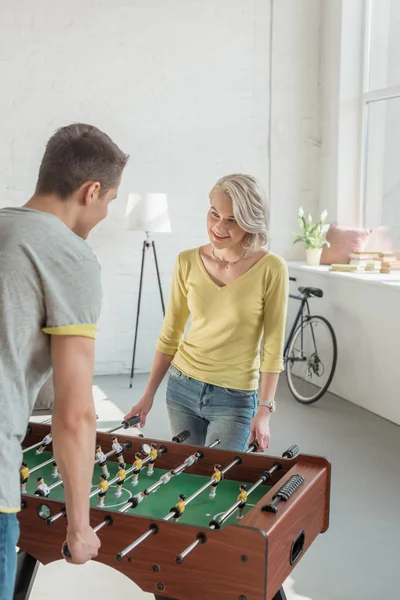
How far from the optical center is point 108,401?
216 inches

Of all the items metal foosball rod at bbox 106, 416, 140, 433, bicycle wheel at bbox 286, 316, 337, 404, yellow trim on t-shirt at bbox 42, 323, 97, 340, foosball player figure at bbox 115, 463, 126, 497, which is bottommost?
bicycle wheel at bbox 286, 316, 337, 404

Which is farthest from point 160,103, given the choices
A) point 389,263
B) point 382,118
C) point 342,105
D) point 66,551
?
point 66,551

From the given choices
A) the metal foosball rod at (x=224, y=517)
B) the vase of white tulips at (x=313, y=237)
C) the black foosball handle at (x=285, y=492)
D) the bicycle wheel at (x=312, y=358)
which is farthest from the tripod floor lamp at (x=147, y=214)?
the black foosball handle at (x=285, y=492)

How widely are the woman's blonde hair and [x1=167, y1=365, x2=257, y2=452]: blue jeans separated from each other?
0.55 meters

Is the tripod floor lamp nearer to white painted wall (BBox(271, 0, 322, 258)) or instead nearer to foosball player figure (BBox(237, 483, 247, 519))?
white painted wall (BBox(271, 0, 322, 258))

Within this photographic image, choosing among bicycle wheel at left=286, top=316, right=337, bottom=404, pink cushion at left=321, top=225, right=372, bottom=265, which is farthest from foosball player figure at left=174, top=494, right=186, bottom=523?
pink cushion at left=321, top=225, right=372, bottom=265

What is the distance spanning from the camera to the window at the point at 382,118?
5.81 meters

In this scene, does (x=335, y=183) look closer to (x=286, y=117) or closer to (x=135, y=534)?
(x=286, y=117)

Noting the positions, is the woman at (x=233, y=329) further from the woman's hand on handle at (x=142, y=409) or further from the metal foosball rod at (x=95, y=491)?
the metal foosball rod at (x=95, y=491)

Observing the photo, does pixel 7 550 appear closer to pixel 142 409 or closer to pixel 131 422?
pixel 131 422

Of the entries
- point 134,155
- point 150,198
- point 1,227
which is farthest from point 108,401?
point 1,227

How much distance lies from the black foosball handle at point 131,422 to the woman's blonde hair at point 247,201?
710 millimetres

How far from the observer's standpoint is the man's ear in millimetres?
1489

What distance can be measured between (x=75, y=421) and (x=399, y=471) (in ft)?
10.0
